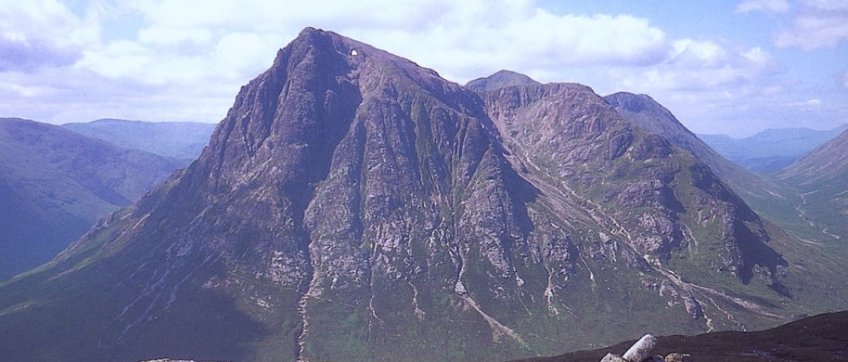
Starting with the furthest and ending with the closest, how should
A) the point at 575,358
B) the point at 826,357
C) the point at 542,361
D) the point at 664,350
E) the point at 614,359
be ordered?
the point at 542,361 < the point at 575,358 < the point at 664,350 < the point at 826,357 < the point at 614,359

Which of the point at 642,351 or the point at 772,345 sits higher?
the point at 642,351

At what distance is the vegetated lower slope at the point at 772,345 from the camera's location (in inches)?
4471

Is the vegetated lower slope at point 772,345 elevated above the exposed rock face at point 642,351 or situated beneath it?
situated beneath

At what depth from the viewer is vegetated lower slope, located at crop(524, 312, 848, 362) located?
114 meters

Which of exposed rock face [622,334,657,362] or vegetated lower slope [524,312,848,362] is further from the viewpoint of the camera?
vegetated lower slope [524,312,848,362]

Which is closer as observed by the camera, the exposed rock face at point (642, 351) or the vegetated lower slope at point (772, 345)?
the exposed rock face at point (642, 351)

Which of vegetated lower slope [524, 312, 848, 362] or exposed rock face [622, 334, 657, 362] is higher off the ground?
exposed rock face [622, 334, 657, 362]

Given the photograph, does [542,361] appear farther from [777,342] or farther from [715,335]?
[777,342]

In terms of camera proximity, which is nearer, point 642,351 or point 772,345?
point 642,351

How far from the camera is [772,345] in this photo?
423 ft

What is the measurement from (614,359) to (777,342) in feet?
268

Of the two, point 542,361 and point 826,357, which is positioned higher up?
point 826,357

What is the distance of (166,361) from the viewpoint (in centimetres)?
13025

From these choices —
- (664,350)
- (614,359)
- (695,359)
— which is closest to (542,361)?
(664,350)
